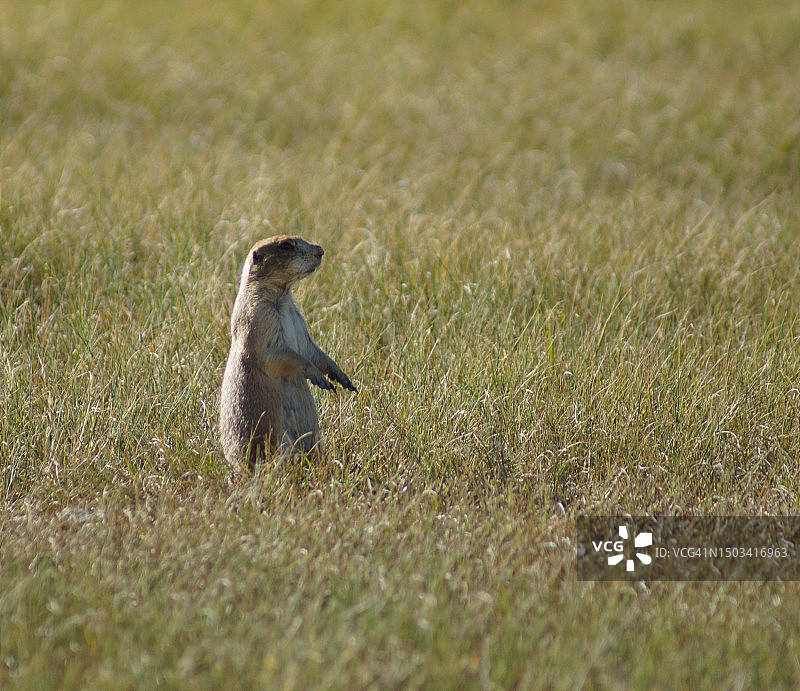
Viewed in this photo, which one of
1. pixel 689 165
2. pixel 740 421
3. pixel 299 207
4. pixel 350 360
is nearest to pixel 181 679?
pixel 350 360

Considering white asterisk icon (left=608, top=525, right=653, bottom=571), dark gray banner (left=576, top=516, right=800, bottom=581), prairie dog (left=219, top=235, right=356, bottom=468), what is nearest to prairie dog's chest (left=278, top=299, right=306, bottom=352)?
prairie dog (left=219, top=235, right=356, bottom=468)

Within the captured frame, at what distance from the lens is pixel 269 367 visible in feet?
12.4

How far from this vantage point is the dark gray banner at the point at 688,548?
327 centimetres

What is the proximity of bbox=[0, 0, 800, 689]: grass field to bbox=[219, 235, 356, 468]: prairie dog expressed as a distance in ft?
0.48

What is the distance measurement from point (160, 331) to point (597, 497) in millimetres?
2436

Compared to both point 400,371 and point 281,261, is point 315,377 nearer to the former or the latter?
point 281,261

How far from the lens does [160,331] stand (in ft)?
16.1

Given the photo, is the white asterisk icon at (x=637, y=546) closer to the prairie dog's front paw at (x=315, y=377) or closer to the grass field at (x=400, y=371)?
the grass field at (x=400, y=371)

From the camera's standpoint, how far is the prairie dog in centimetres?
379

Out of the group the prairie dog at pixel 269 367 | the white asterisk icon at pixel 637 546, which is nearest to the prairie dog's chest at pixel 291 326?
the prairie dog at pixel 269 367

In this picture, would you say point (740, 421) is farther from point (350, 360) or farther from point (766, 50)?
point (766, 50)

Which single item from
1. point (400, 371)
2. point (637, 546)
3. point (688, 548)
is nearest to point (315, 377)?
point (400, 371)

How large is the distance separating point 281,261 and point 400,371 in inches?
43.8

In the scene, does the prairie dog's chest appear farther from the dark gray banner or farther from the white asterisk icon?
the white asterisk icon
